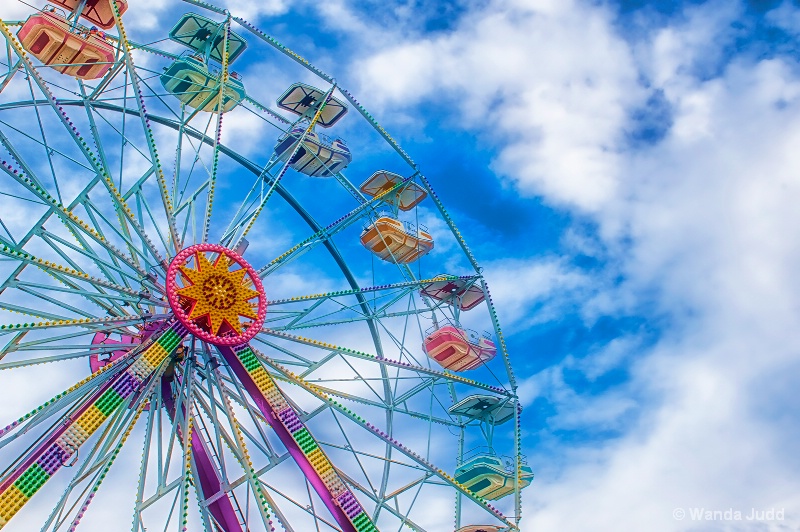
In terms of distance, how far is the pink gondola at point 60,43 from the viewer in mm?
15180

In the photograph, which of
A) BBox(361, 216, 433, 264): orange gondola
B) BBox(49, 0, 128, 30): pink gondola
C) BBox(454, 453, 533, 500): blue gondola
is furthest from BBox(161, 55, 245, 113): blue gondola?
BBox(454, 453, 533, 500): blue gondola

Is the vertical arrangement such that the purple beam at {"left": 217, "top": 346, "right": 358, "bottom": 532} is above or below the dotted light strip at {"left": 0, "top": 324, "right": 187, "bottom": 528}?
above

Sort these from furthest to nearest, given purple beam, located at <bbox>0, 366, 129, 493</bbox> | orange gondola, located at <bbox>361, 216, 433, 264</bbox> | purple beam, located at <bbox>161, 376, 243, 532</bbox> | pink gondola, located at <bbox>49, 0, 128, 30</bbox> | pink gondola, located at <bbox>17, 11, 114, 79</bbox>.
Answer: orange gondola, located at <bbox>361, 216, 433, 264</bbox>
pink gondola, located at <bbox>49, 0, 128, 30</bbox>
pink gondola, located at <bbox>17, 11, 114, 79</bbox>
purple beam, located at <bbox>161, 376, 243, 532</bbox>
purple beam, located at <bbox>0, 366, 129, 493</bbox>

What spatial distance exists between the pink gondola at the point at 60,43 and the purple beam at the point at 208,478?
5.24 meters

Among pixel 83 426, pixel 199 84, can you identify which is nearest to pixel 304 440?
pixel 83 426

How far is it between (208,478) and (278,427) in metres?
1.48

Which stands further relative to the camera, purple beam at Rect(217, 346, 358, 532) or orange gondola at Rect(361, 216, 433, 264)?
orange gondola at Rect(361, 216, 433, 264)

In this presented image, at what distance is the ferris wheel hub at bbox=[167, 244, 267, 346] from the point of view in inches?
540

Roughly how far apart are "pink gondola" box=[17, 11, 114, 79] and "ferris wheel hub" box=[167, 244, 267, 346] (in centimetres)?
359

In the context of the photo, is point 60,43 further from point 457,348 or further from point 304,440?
point 457,348

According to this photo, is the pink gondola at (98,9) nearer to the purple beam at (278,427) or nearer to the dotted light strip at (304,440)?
the purple beam at (278,427)

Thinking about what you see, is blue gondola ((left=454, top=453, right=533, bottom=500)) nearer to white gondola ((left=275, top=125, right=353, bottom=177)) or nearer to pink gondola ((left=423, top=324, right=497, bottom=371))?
pink gondola ((left=423, top=324, right=497, bottom=371))

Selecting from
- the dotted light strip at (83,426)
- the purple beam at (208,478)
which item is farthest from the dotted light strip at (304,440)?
the purple beam at (208,478)

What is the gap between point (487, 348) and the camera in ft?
63.0
